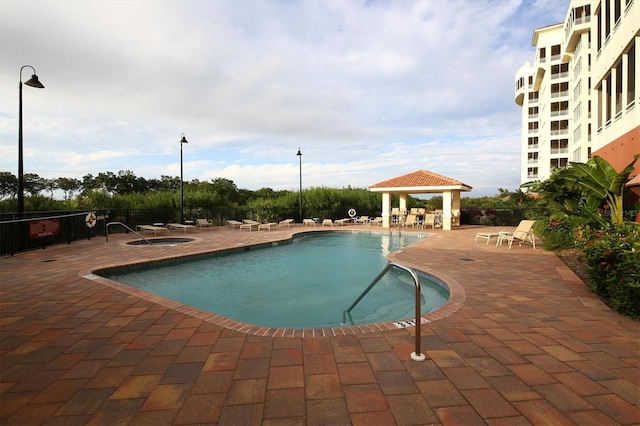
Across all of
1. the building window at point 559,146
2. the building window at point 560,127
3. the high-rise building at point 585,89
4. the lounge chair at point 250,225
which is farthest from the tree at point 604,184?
the building window at point 560,127

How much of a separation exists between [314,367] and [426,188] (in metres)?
17.3

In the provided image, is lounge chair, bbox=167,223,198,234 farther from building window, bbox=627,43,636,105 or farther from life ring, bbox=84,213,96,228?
building window, bbox=627,43,636,105

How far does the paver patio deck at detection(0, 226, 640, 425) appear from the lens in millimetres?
2338

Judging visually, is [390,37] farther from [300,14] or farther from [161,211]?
[161,211]

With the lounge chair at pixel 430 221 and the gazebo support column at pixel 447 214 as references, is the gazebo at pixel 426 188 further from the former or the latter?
the lounge chair at pixel 430 221

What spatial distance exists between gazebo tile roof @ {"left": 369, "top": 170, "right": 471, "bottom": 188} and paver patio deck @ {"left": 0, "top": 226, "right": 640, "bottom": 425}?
46.4ft

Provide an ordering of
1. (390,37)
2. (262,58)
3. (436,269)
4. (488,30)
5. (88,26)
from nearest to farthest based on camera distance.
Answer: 1. (436,269)
2. (88,26)
3. (488,30)
4. (390,37)
5. (262,58)

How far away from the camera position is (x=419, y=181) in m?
19.6

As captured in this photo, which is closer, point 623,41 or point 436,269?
point 436,269

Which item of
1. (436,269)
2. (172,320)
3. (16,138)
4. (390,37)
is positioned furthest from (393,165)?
(172,320)

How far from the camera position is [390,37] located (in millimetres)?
11406

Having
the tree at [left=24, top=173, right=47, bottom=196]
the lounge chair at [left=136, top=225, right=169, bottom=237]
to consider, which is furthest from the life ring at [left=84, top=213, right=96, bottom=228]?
the tree at [left=24, top=173, right=47, bottom=196]

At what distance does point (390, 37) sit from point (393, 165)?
20.1m

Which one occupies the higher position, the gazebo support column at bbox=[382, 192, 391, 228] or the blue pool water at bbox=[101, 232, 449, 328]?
the gazebo support column at bbox=[382, 192, 391, 228]
